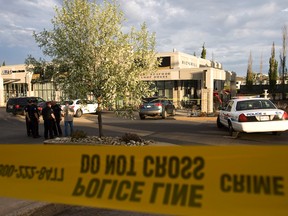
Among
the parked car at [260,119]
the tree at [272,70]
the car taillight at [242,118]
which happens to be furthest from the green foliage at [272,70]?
the car taillight at [242,118]

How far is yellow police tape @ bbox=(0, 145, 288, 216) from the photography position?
109 inches

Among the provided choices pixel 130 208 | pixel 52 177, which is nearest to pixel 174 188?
pixel 130 208

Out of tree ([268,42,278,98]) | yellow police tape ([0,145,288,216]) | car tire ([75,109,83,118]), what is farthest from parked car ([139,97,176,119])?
tree ([268,42,278,98])

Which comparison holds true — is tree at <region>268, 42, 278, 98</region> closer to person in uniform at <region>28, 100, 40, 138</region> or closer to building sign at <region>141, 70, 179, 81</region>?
building sign at <region>141, 70, 179, 81</region>

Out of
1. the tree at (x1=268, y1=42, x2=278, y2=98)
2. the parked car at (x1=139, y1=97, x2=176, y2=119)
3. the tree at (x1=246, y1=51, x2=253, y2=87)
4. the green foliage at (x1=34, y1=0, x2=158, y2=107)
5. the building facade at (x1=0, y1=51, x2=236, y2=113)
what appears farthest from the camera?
the tree at (x1=246, y1=51, x2=253, y2=87)

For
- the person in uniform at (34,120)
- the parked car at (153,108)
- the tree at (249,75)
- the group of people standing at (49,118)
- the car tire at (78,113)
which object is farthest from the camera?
the tree at (249,75)

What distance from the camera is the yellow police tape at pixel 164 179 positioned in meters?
2.77

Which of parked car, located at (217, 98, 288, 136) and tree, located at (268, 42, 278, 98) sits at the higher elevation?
tree, located at (268, 42, 278, 98)

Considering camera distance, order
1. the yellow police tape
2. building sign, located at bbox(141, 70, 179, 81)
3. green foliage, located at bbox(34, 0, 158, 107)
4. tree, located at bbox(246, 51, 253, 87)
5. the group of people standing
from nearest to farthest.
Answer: the yellow police tape, green foliage, located at bbox(34, 0, 158, 107), the group of people standing, building sign, located at bbox(141, 70, 179, 81), tree, located at bbox(246, 51, 253, 87)

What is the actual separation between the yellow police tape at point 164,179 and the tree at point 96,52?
23.6 feet

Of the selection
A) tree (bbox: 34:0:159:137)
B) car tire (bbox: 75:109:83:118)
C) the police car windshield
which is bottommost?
car tire (bbox: 75:109:83:118)

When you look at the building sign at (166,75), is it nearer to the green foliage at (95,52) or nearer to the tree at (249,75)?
the tree at (249,75)

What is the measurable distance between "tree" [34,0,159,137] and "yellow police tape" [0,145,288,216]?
7187mm

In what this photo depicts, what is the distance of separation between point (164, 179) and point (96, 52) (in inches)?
328
